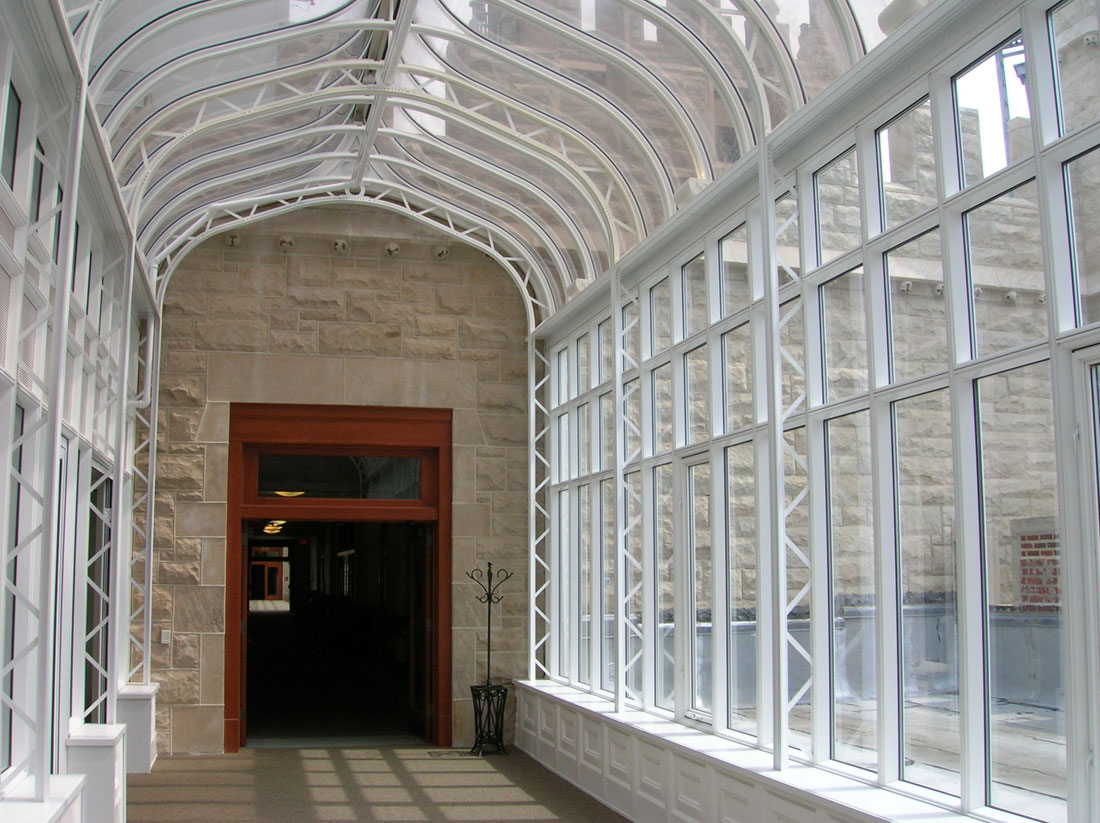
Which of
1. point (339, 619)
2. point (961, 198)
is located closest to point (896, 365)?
point (961, 198)

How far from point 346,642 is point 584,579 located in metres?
14.3

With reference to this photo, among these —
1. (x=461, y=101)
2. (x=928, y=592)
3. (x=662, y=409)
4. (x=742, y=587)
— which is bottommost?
(x=742, y=587)

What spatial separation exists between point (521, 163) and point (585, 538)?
355cm

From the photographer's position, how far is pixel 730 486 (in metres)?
7.77

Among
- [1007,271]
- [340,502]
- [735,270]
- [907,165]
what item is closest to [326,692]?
[340,502]

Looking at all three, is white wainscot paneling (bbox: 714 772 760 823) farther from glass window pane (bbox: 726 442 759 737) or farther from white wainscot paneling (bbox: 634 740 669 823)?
white wainscot paneling (bbox: 634 740 669 823)

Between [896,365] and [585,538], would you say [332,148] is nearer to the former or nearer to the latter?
[585,538]

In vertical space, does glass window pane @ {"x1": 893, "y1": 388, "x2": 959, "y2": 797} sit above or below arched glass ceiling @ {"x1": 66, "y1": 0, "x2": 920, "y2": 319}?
below

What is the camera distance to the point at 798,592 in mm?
6613

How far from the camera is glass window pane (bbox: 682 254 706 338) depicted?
326 inches

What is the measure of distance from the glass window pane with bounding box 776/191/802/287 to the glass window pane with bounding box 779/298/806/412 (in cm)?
19

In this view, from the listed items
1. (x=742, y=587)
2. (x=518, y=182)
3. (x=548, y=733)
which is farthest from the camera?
(x=548, y=733)

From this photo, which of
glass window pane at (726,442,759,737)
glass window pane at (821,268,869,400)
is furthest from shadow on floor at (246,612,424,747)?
glass window pane at (821,268,869,400)

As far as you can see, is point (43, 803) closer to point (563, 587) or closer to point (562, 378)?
point (563, 587)
